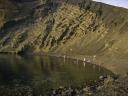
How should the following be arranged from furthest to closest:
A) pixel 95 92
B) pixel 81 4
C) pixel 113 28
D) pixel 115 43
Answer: pixel 81 4
pixel 113 28
pixel 115 43
pixel 95 92

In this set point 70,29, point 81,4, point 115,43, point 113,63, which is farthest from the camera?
point 81,4

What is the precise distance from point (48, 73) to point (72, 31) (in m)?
73.9

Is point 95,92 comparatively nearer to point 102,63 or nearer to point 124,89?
point 124,89

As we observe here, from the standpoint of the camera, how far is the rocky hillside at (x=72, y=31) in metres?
156

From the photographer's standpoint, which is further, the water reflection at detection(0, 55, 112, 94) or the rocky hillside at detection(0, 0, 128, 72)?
the rocky hillside at detection(0, 0, 128, 72)

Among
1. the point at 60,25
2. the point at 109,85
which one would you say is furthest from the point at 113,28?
the point at 109,85

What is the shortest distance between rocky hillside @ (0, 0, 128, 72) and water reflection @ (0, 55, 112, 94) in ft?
68.9

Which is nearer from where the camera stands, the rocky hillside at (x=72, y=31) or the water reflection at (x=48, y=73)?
the water reflection at (x=48, y=73)

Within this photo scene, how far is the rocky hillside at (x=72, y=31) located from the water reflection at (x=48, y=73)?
826 inches

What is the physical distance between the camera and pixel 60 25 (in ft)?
607

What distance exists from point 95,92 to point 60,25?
4433 inches

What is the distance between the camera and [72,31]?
180 metres

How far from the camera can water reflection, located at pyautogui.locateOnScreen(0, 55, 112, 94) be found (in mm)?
90438

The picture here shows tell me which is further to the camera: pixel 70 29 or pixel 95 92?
pixel 70 29
